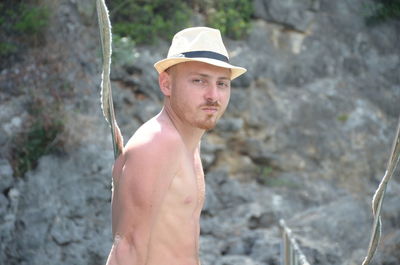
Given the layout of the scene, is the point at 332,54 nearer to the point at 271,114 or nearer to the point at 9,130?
the point at 271,114

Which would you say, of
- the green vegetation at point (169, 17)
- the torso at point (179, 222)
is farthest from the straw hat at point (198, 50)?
the green vegetation at point (169, 17)

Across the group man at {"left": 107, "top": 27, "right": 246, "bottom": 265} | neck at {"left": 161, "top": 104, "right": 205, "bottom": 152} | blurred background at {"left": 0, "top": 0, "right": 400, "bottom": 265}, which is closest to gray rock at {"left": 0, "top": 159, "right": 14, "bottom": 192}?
blurred background at {"left": 0, "top": 0, "right": 400, "bottom": 265}

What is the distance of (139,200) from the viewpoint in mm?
2719

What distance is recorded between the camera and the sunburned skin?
2.73 metres

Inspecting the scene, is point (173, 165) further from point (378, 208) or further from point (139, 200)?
point (378, 208)

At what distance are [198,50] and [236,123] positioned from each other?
3833mm

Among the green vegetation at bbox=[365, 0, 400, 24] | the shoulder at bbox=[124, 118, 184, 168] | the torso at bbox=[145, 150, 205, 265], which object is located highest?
the green vegetation at bbox=[365, 0, 400, 24]

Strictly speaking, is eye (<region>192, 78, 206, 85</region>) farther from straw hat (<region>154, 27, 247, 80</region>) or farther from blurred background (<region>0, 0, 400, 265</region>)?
blurred background (<region>0, 0, 400, 265</region>)

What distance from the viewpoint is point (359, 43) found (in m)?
7.45

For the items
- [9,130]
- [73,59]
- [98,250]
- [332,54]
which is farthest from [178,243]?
[332,54]

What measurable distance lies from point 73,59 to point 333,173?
246 centimetres

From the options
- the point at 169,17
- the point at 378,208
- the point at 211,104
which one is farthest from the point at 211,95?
the point at 169,17

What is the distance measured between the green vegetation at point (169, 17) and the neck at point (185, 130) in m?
3.98

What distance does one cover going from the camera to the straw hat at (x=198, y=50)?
2.87m
